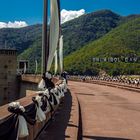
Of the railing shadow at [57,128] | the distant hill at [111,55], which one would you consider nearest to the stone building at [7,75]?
the railing shadow at [57,128]

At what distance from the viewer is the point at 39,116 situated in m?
11.5

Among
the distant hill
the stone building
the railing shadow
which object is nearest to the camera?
the railing shadow

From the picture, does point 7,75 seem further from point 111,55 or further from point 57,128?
point 111,55

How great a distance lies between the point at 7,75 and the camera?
7038cm

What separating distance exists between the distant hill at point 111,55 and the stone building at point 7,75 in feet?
248

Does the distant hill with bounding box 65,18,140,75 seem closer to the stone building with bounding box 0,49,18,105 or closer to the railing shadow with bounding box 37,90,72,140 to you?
the stone building with bounding box 0,49,18,105

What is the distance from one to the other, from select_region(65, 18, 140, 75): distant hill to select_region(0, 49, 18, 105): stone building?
248ft

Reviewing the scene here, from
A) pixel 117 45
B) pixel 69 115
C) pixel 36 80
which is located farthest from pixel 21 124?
pixel 117 45

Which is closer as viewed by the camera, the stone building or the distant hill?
the stone building

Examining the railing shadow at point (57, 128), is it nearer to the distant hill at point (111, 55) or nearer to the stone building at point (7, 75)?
the stone building at point (7, 75)

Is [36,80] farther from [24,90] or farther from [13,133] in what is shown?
[13,133]

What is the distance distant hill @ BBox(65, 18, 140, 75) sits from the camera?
14762 cm

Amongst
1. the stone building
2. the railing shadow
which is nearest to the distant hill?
the stone building

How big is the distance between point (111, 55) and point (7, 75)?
9428 centimetres
